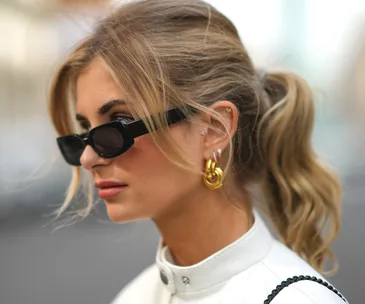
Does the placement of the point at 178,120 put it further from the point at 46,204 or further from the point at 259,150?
the point at 46,204

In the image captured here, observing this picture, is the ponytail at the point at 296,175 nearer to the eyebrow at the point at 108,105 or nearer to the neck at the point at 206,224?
the neck at the point at 206,224

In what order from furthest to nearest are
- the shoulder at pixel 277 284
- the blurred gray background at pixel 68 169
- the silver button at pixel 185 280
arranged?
the blurred gray background at pixel 68 169 → the silver button at pixel 185 280 → the shoulder at pixel 277 284

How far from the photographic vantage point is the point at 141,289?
3.75 ft

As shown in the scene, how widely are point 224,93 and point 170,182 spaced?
19cm

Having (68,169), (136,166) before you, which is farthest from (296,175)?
(68,169)

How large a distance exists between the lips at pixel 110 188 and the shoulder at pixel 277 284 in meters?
0.26

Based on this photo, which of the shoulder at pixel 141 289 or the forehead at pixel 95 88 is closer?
the forehead at pixel 95 88

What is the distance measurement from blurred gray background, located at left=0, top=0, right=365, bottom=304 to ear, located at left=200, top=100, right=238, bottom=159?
43cm

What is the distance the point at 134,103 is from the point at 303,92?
0.39 m

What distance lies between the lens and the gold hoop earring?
93 centimetres

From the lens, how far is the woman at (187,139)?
89cm

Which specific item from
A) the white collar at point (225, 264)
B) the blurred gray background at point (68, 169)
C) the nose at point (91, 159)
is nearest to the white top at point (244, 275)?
the white collar at point (225, 264)

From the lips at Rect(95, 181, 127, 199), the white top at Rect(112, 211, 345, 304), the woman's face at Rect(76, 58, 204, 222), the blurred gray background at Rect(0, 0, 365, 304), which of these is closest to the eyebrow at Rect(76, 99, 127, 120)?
the woman's face at Rect(76, 58, 204, 222)

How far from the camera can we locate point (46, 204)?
5.10ft
